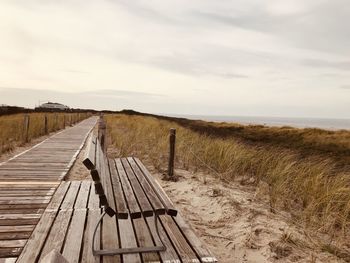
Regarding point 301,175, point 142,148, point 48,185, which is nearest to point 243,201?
point 301,175

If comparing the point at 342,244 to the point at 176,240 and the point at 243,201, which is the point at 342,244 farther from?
the point at 176,240

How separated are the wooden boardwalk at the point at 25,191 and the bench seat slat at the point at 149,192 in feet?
3.94

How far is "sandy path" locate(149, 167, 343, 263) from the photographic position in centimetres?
360

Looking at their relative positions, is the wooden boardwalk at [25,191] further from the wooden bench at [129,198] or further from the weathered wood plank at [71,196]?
the wooden bench at [129,198]

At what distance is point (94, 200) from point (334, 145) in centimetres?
1789

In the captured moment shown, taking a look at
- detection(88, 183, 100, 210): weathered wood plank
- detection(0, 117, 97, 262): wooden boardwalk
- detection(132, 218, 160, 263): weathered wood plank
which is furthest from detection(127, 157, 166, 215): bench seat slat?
detection(0, 117, 97, 262): wooden boardwalk

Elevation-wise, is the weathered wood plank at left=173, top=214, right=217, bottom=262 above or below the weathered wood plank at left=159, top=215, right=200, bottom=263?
above

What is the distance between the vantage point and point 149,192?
138 inches

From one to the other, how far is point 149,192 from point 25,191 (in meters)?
2.60

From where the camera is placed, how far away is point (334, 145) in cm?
1958

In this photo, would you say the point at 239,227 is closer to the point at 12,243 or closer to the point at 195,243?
the point at 195,243

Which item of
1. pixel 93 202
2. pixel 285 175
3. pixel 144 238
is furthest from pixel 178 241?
pixel 285 175

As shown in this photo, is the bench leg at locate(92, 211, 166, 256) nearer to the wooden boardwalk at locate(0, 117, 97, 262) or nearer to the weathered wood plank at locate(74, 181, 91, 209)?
the wooden boardwalk at locate(0, 117, 97, 262)

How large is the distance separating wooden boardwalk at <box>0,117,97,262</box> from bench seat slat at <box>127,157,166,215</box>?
47.3 inches
